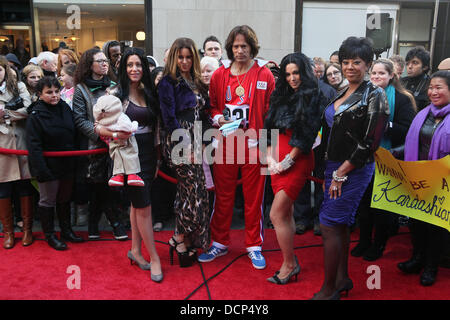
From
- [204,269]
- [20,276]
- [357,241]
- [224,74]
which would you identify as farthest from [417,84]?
[20,276]

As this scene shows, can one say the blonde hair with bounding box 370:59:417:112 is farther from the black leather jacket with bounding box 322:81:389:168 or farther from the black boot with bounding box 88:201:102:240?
the black boot with bounding box 88:201:102:240

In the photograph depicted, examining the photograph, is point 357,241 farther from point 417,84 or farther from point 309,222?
→ point 417,84

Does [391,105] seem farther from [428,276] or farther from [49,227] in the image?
[49,227]

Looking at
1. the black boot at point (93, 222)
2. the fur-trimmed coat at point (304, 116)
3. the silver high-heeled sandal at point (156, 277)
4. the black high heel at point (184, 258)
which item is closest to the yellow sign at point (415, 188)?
the fur-trimmed coat at point (304, 116)

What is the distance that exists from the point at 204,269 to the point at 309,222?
1.57 metres

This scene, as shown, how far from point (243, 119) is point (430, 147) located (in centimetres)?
157

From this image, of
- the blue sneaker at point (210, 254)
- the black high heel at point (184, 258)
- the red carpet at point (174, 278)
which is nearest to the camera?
the red carpet at point (174, 278)

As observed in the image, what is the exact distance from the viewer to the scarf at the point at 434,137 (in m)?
3.21

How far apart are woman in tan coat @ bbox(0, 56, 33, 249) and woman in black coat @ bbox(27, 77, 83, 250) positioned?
251mm

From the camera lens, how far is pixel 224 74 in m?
3.62

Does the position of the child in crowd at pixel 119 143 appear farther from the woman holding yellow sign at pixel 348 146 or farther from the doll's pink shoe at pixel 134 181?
the woman holding yellow sign at pixel 348 146

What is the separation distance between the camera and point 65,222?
423 centimetres

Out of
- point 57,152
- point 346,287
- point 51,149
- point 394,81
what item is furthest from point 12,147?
point 394,81

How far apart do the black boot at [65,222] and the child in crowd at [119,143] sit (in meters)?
1.26
